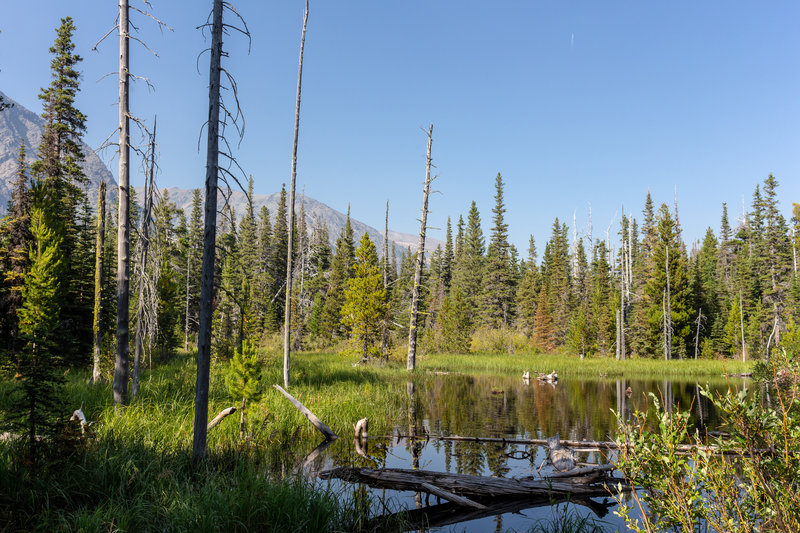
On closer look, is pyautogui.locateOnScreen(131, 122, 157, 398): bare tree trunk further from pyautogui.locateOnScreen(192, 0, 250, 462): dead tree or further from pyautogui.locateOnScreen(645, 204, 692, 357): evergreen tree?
pyautogui.locateOnScreen(645, 204, 692, 357): evergreen tree

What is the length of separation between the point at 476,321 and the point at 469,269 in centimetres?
1100

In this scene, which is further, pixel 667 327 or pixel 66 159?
pixel 667 327

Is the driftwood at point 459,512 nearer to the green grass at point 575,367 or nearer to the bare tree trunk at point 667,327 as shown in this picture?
the green grass at point 575,367

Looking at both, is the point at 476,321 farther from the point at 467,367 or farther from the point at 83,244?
the point at 83,244

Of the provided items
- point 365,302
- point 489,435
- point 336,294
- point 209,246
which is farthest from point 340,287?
point 209,246

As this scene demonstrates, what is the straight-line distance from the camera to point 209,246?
21.8 feet

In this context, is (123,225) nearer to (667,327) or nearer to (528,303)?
(667,327)

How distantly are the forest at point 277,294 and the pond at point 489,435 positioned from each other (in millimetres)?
3131

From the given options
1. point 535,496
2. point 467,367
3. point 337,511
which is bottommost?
point 467,367

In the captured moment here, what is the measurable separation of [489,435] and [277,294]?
8.49m

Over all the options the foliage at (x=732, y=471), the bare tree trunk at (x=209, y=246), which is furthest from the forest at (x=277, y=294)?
the foliage at (x=732, y=471)

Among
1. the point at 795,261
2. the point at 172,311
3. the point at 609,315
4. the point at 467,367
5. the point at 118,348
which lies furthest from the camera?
the point at 795,261

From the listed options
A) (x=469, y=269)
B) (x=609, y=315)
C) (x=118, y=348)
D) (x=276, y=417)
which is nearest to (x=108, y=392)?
(x=118, y=348)

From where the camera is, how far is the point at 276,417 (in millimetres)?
10719
